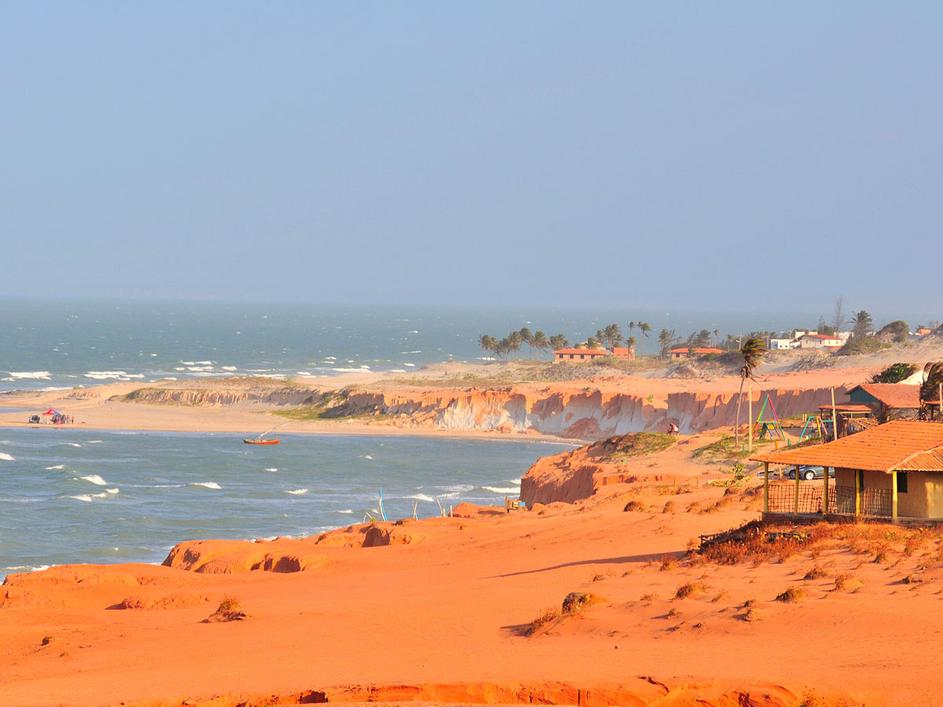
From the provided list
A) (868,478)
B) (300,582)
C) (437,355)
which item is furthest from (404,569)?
(437,355)

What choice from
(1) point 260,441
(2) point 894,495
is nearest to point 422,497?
(1) point 260,441

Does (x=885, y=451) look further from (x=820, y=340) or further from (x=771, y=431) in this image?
(x=820, y=340)

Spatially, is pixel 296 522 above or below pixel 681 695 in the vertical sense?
below

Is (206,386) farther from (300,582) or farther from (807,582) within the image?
(807,582)

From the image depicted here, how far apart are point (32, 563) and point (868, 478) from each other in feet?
91.1

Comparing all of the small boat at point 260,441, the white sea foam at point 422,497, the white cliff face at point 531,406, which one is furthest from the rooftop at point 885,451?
the small boat at point 260,441

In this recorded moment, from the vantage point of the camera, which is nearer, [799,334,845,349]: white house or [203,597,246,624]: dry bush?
[203,597,246,624]: dry bush

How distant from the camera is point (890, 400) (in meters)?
53.5

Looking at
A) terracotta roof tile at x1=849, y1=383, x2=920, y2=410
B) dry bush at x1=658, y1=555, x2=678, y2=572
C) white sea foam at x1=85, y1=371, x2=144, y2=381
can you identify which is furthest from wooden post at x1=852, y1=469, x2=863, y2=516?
white sea foam at x1=85, y1=371, x2=144, y2=381

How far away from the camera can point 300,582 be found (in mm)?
31188

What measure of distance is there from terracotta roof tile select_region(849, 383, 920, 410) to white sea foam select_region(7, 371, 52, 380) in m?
102

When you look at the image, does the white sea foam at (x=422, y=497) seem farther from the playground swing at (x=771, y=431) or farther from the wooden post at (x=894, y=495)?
the wooden post at (x=894, y=495)

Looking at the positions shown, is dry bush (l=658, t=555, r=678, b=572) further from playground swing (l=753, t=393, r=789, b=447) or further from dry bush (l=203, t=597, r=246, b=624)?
playground swing (l=753, t=393, r=789, b=447)

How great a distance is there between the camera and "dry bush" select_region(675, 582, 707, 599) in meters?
22.6
